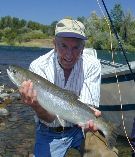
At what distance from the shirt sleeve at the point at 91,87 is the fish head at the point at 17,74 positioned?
2.68 feet

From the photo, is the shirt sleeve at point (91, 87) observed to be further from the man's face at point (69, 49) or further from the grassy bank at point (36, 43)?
the grassy bank at point (36, 43)

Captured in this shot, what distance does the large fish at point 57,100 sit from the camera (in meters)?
4.81

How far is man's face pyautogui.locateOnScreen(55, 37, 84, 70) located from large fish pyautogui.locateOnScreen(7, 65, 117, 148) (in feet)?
1.07

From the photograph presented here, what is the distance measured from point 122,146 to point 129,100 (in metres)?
1.18

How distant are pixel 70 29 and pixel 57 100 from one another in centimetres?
81

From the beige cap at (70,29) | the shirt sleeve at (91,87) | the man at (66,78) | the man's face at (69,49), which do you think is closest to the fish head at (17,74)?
the man at (66,78)

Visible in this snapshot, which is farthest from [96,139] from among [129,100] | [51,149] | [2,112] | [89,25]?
[89,25]

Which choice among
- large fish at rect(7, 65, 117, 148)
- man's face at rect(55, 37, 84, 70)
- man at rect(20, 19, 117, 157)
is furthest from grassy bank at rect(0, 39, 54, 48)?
large fish at rect(7, 65, 117, 148)

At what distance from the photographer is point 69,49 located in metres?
4.88

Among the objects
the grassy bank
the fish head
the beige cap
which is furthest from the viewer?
the grassy bank

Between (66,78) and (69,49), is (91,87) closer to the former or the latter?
(66,78)

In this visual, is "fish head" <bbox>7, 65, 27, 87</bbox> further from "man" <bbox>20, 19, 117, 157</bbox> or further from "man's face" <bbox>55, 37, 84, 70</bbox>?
"man's face" <bbox>55, 37, 84, 70</bbox>

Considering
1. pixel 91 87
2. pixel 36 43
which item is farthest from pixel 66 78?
pixel 36 43

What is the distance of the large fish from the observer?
4809 millimetres
